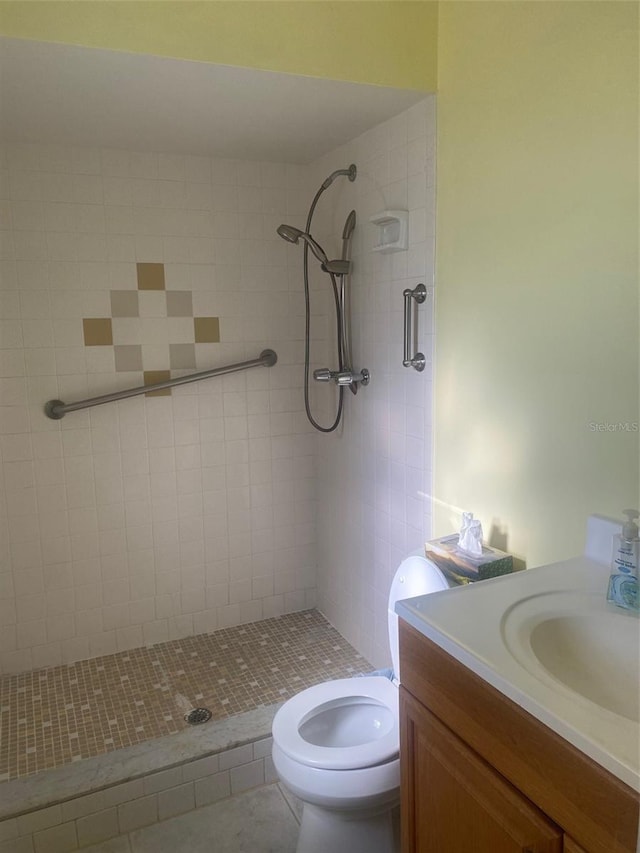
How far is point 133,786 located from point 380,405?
143 centimetres

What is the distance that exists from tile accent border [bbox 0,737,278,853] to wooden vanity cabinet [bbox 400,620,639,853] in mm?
864

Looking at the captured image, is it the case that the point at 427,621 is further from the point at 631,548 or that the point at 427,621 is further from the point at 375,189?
the point at 375,189

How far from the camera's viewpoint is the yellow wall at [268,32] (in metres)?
1.50

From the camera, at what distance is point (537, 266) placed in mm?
1537

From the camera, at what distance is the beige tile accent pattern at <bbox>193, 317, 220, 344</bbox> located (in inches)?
103

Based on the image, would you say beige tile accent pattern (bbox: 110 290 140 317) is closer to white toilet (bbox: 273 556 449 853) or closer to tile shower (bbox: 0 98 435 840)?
tile shower (bbox: 0 98 435 840)

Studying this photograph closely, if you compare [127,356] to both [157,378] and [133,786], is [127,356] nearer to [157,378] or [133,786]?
[157,378]

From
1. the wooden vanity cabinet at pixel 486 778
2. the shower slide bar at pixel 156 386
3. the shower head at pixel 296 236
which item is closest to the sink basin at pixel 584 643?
the wooden vanity cabinet at pixel 486 778

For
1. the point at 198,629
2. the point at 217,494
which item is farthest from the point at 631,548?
the point at 198,629

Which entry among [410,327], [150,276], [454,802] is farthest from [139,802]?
[150,276]

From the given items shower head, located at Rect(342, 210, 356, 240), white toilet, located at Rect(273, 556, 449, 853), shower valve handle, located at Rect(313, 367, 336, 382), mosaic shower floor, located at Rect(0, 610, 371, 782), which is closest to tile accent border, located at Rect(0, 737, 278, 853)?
mosaic shower floor, located at Rect(0, 610, 371, 782)

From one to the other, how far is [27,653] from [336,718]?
137 cm

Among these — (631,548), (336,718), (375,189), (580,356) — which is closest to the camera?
(631,548)

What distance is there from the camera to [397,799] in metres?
1.58
